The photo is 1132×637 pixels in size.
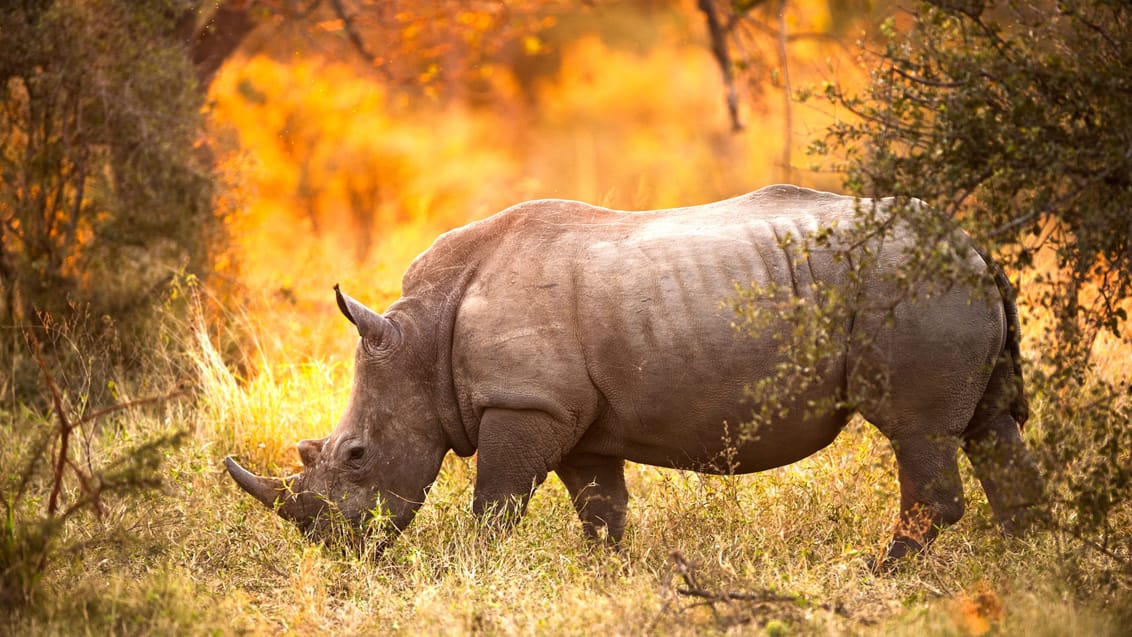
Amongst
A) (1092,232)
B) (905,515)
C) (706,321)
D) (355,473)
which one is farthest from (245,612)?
(1092,232)

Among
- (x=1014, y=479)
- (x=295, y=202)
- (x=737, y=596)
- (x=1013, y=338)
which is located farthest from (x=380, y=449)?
(x=295, y=202)

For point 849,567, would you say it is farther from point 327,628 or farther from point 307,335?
point 307,335

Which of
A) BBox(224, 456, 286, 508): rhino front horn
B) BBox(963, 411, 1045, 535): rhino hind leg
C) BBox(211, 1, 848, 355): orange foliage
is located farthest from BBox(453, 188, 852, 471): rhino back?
BBox(211, 1, 848, 355): orange foliage

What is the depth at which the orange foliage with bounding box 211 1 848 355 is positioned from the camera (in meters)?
10.9

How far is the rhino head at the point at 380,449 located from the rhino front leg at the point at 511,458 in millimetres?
337

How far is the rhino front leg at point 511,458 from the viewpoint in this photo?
5.40m

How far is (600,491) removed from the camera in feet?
20.0

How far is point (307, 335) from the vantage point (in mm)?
9227

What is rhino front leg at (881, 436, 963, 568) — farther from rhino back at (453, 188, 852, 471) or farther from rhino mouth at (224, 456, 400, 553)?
rhino mouth at (224, 456, 400, 553)

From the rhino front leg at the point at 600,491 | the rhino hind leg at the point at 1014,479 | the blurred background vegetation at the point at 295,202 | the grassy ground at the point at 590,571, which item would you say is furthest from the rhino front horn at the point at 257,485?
the rhino hind leg at the point at 1014,479

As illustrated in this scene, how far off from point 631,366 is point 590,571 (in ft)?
3.04

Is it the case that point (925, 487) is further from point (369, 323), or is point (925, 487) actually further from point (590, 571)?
point (369, 323)

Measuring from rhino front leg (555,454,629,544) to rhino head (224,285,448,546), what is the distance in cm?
77

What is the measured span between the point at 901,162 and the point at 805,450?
58.3 inches
